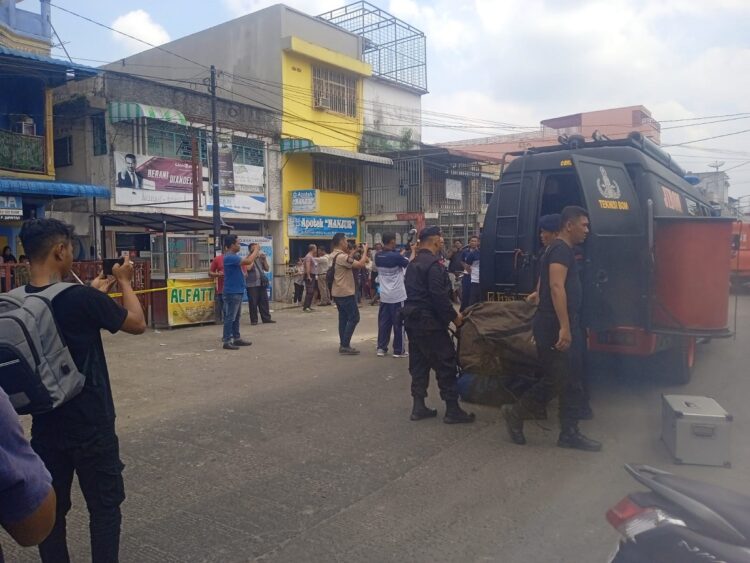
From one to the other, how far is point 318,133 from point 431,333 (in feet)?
62.1

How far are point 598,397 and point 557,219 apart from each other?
6.97 feet

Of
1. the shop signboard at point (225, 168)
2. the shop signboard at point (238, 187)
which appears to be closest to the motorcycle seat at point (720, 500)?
the shop signboard at point (238, 187)

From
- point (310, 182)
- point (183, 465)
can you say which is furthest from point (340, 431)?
point (310, 182)

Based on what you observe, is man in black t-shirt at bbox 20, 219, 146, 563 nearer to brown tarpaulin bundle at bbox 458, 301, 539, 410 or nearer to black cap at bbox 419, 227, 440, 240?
black cap at bbox 419, 227, 440, 240

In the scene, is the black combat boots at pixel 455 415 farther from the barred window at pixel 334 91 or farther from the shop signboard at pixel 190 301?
the barred window at pixel 334 91

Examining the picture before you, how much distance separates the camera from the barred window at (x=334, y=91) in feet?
76.2

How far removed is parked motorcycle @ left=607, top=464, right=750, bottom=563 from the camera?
1.91 m

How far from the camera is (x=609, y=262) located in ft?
19.3

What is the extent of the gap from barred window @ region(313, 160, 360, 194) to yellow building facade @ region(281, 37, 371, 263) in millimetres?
40

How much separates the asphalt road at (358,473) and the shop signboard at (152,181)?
981cm

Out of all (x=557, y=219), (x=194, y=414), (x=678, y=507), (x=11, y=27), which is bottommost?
(x=194, y=414)

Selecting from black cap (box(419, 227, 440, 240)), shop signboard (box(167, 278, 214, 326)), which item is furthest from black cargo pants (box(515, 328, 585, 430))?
shop signboard (box(167, 278, 214, 326))

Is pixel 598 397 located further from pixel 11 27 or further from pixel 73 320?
pixel 11 27

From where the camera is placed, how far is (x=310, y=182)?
2272 cm
